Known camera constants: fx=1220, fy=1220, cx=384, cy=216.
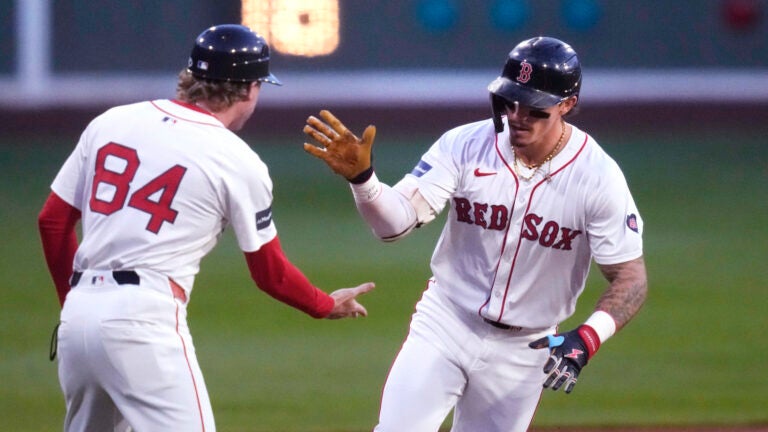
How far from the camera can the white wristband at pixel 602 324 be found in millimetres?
4590

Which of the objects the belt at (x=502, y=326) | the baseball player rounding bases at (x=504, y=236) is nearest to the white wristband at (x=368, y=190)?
the baseball player rounding bases at (x=504, y=236)

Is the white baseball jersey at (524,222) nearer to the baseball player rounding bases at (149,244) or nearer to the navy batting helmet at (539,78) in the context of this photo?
the navy batting helmet at (539,78)

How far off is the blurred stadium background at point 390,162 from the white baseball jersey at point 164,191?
320 centimetres

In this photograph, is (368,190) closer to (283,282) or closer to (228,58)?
(283,282)

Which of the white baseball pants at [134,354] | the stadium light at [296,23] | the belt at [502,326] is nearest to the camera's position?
the white baseball pants at [134,354]

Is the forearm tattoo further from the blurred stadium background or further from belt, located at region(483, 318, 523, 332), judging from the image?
the blurred stadium background

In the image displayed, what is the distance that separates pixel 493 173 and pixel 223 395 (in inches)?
135

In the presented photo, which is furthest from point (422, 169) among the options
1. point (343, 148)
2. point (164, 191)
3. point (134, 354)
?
point (134, 354)

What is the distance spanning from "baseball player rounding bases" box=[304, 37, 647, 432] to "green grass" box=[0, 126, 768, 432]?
2.42 meters

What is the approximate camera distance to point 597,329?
4582mm

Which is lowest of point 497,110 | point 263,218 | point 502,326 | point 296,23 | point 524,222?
point 296,23

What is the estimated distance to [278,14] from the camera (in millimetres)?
17797

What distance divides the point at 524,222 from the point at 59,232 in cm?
183

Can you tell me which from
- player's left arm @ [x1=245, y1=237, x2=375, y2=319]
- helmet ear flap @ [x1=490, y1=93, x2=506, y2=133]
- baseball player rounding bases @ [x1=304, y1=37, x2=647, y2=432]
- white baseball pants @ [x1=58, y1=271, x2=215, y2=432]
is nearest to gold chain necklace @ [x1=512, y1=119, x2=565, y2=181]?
baseball player rounding bases @ [x1=304, y1=37, x2=647, y2=432]
